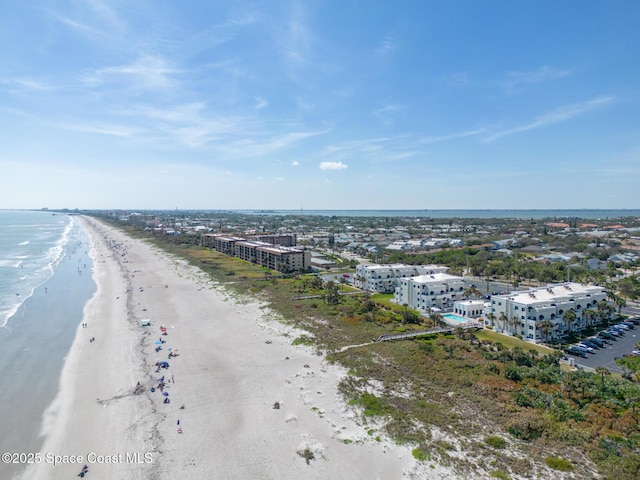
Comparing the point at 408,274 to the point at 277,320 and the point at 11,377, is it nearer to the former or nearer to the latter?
the point at 277,320

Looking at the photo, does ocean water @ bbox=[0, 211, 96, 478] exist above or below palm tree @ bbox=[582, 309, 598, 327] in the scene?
below

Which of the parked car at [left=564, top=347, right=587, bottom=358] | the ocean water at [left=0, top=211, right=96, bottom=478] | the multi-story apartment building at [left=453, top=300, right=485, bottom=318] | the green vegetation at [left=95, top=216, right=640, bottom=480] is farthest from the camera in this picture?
the multi-story apartment building at [left=453, top=300, right=485, bottom=318]

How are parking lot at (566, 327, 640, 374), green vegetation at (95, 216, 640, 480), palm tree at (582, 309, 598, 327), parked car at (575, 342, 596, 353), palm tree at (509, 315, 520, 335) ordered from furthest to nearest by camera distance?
palm tree at (582, 309, 598, 327)
palm tree at (509, 315, 520, 335)
parked car at (575, 342, 596, 353)
parking lot at (566, 327, 640, 374)
green vegetation at (95, 216, 640, 480)

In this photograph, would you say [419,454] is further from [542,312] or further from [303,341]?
[542,312]

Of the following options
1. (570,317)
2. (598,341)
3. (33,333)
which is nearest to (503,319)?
(570,317)

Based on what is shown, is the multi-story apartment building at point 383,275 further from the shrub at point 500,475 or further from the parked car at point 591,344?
the shrub at point 500,475

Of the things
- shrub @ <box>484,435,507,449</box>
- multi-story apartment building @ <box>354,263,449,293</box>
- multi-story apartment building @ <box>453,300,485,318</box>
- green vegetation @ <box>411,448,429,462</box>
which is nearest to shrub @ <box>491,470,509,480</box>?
shrub @ <box>484,435,507,449</box>

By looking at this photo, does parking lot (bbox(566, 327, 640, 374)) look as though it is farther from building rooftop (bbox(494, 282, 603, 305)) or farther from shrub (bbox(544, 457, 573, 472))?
shrub (bbox(544, 457, 573, 472))
